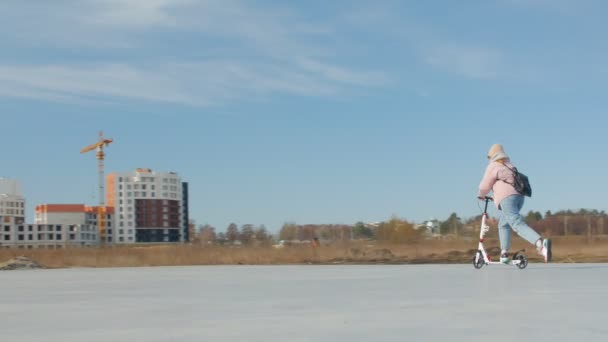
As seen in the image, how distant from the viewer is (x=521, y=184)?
1084cm

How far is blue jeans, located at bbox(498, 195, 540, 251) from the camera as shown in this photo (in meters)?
10.6

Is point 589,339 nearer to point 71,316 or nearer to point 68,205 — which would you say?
point 71,316

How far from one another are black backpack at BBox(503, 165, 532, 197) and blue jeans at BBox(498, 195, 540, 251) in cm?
9

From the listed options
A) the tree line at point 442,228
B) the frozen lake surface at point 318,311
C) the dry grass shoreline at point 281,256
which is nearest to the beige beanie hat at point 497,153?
the frozen lake surface at point 318,311

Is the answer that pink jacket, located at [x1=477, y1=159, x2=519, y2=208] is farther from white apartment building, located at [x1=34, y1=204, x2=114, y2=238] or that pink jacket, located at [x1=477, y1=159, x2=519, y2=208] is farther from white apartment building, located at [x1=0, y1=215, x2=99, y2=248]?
white apartment building, located at [x1=34, y1=204, x2=114, y2=238]

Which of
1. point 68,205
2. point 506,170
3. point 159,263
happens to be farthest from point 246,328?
point 68,205

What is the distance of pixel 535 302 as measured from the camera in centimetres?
566

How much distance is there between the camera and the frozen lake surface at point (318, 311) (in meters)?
4.25

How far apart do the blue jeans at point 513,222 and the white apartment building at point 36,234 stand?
16850 centimetres

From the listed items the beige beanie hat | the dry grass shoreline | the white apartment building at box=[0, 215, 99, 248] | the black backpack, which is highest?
the beige beanie hat

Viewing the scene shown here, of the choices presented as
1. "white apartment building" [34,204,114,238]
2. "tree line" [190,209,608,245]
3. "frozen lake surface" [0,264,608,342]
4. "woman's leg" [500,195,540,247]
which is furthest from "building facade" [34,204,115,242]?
"frozen lake surface" [0,264,608,342]

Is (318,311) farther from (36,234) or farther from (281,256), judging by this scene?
(36,234)

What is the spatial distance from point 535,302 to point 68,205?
7627 inches

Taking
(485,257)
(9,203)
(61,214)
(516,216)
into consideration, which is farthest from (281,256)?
(9,203)
